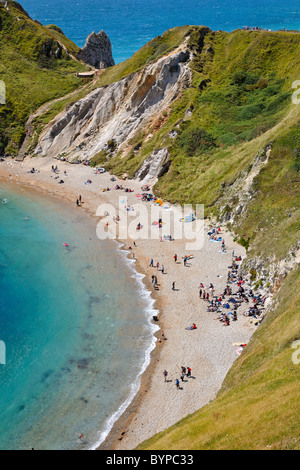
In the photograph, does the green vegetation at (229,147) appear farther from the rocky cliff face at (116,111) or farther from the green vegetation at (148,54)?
the rocky cliff face at (116,111)

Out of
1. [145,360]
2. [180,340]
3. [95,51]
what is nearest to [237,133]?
[180,340]

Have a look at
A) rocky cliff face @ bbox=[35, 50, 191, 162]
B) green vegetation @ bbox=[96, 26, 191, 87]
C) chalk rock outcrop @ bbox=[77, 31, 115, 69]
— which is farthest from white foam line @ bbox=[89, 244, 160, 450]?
chalk rock outcrop @ bbox=[77, 31, 115, 69]

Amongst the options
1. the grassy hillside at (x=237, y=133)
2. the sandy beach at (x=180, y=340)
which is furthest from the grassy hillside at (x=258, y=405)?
the grassy hillside at (x=237, y=133)

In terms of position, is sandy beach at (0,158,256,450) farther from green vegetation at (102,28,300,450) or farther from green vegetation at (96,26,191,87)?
green vegetation at (96,26,191,87)

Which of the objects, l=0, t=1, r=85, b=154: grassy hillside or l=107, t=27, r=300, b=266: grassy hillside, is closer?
l=107, t=27, r=300, b=266: grassy hillside

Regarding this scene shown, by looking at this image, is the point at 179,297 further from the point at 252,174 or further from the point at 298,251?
the point at 252,174

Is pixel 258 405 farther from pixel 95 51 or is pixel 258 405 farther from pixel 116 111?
pixel 95 51
